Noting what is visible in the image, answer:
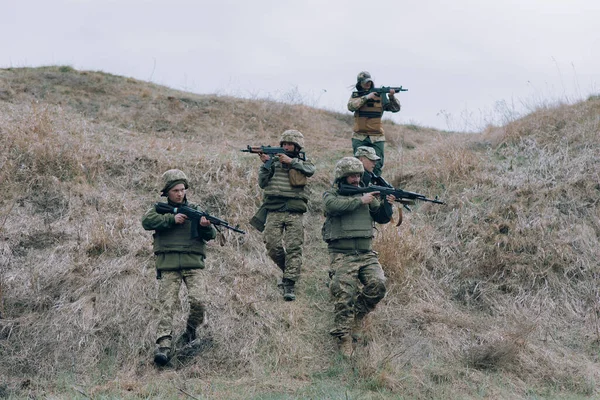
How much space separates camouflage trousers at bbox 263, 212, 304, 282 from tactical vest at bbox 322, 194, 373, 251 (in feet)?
3.26

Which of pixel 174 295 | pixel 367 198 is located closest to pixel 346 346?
pixel 367 198

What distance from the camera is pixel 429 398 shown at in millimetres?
6457

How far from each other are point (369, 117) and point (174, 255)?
411cm

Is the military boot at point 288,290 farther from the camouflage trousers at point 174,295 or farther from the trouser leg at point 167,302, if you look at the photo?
the trouser leg at point 167,302

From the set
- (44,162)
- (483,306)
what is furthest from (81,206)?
(483,306)

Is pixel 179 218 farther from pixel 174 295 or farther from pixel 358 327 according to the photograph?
pixel 358 327

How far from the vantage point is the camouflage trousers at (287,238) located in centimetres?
812

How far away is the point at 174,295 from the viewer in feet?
22.2

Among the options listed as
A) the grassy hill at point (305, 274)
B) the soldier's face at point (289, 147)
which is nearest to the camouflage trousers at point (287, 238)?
the grassy hill at point (305, 274)

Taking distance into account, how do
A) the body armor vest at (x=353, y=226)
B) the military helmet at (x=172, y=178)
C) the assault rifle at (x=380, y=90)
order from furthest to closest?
1. the assault rifle at (x=380, y=90)
2. the body armor vest at (x=353, y=226)
3. the military helmet at (x=172, y=178)

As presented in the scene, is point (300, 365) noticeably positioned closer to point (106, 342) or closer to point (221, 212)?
point (106, 342)

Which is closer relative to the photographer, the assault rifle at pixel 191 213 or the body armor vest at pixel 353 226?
the assault rifle at pixel 191 213

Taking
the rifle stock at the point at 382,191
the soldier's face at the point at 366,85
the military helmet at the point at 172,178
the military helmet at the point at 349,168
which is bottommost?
the rifle stock at the point at 382,191

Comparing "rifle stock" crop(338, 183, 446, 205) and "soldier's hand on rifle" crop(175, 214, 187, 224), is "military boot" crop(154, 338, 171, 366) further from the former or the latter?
"rifle stock" crop(338, 183, 446, 205)
